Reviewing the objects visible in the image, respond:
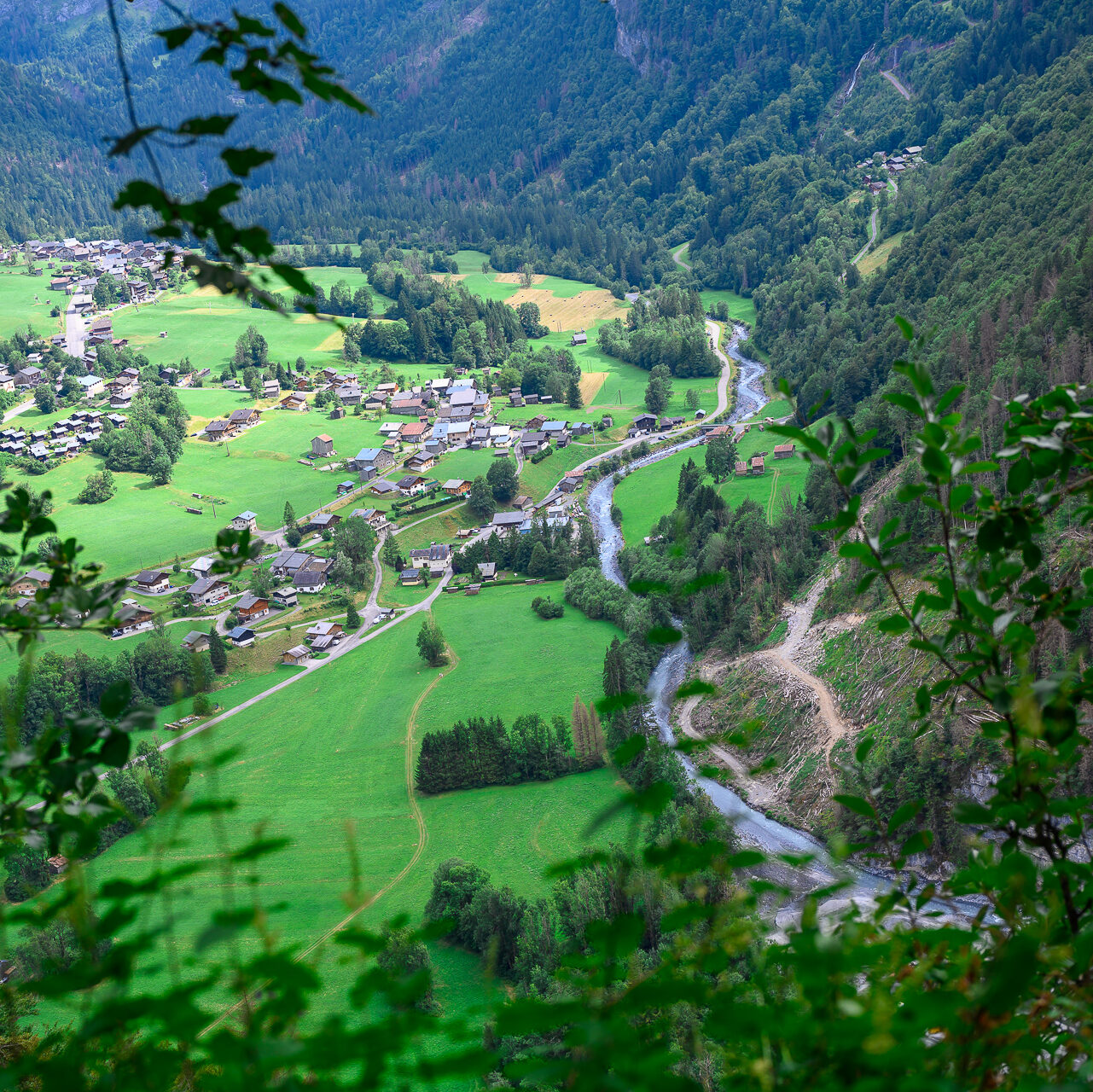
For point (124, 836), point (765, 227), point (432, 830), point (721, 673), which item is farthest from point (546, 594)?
point (765, 227)

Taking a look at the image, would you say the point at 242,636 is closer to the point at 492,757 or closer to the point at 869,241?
the point at 492,757

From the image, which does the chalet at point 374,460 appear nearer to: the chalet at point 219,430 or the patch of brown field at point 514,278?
the chalet at point 219,430

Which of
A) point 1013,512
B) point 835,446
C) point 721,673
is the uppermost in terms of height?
point 835,446

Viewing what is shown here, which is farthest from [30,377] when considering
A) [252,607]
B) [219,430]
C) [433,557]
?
[433,557]

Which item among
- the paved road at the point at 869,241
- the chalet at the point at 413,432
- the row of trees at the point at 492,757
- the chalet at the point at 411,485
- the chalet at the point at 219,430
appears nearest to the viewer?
the row of trees at the point at 492,757

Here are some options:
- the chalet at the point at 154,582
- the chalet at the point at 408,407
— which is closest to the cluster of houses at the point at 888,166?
the chalet at the point at 408,407

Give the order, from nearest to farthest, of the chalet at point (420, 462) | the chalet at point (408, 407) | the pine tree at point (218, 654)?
1. the pine tree at point (218, 654)
2. the chalet at point (420, 462)
3. the chalet at point (408, 407)

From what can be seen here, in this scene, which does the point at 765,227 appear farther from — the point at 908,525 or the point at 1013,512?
the point at 1013,512
